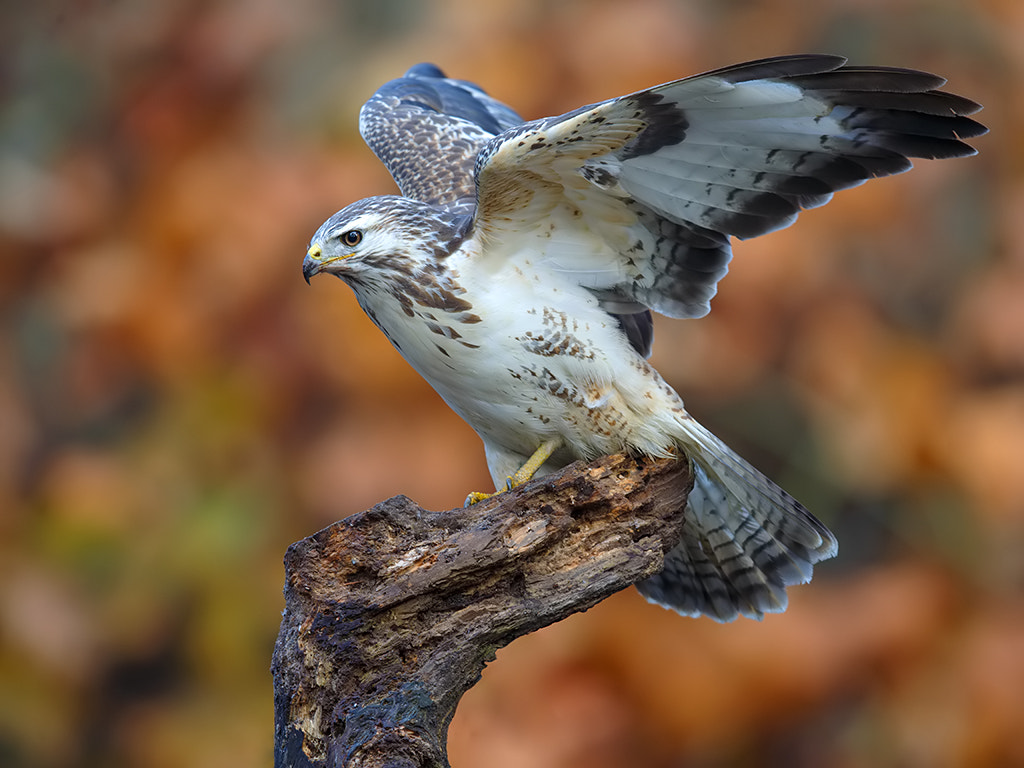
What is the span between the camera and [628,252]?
12.3 ft

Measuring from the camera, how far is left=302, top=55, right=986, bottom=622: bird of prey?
3246 mm

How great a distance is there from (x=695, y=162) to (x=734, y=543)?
1418 mm

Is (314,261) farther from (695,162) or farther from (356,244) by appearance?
(695,162)

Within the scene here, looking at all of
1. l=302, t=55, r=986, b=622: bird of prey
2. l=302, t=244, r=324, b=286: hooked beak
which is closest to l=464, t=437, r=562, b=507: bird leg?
l=302, t=55, r=986, b=622: bird of prey

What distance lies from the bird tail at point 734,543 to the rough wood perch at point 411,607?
64 centimetres

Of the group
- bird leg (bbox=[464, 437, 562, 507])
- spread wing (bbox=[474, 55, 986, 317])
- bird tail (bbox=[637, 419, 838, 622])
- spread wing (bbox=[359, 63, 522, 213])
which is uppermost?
spread wing (bbox=[474, 55, 986, 317])

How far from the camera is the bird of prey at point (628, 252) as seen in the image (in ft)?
10.6

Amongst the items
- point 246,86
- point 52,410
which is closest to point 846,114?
point 246,86

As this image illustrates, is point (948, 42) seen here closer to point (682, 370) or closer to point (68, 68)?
point (682, 370)

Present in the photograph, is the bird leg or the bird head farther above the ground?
the bird head

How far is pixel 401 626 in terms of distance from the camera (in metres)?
3.04

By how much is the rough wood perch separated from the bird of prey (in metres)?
0.51

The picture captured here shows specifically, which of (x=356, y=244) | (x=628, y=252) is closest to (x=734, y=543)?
(x=628, y=252)

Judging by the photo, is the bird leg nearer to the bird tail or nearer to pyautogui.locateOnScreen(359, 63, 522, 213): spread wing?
the bird tail
